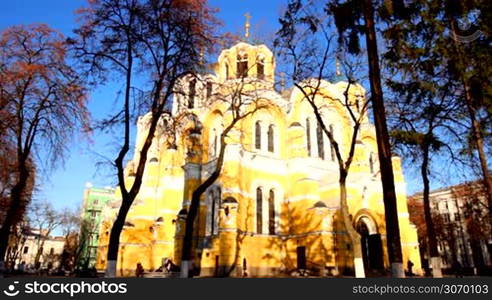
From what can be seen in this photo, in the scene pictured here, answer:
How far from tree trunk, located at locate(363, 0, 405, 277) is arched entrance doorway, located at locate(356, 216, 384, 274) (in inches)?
499

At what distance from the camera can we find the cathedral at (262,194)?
20.5 metres

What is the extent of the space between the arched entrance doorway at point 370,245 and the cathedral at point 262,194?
6cm

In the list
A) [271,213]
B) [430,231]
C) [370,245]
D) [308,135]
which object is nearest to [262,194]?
[271,213]

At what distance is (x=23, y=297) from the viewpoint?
20.4 feet

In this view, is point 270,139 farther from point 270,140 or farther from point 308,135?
point 308,135

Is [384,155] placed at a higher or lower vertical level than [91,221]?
lower

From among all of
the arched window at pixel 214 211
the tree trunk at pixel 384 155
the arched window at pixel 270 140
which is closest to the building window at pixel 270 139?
the arched window at pixel 270 140

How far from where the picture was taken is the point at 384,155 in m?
10.5

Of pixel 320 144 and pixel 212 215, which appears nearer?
pixel 212 215

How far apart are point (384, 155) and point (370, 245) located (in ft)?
45.1

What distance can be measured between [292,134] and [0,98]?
16453mm

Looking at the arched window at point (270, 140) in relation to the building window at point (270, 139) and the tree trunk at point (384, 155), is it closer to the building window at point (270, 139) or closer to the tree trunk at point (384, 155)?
the building window at point (270, 139)

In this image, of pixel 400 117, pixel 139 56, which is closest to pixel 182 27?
pixel 139 56

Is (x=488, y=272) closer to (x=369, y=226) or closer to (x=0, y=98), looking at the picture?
(x=369, y=226)
